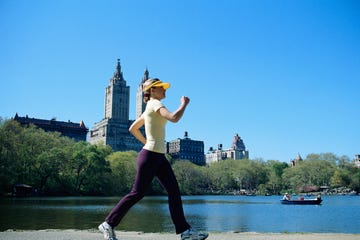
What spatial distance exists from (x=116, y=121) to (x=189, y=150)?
35695 millimetres

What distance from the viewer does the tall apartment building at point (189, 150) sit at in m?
154

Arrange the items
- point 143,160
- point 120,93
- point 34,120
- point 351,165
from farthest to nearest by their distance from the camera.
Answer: point 120,93
point 34,120
point 351,165
point 143,160

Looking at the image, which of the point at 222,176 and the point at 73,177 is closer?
the point at 73,177

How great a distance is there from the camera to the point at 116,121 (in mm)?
136500

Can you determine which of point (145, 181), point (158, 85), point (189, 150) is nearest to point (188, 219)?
point (145, 181)

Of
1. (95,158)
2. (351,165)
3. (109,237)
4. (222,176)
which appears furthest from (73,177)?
(351,165)

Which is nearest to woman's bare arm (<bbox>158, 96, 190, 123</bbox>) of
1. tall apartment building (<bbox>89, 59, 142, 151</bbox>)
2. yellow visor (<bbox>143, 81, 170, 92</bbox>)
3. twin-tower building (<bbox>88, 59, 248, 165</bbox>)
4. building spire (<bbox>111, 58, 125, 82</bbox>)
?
yellow visor (<bbox>143, 81, 170, 92</bbox>)

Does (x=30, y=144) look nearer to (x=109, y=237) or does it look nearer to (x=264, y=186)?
(x=109, y=237)

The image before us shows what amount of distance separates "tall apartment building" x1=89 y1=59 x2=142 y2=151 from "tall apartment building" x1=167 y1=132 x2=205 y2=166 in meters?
23.5

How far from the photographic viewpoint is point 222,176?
371ft

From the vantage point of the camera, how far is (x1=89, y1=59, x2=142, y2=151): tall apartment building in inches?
5251

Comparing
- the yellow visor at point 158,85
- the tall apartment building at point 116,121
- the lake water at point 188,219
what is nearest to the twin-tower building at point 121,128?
the tall apartment building at point 116,121

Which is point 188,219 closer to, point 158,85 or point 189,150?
point 158,85

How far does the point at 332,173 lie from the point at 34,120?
98.2 metres
